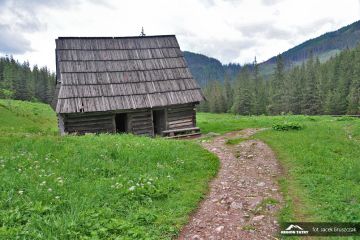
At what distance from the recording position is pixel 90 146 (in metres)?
12.4

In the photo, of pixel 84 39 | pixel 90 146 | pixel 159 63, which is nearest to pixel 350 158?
pixel 90 146

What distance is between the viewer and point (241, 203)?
27.7 feet

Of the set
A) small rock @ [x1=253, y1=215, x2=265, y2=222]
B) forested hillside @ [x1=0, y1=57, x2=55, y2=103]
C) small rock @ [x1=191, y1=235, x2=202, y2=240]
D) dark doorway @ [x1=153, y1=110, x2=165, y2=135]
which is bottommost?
small rock @ [x1=191, y1=235, x2=202, y2=240]

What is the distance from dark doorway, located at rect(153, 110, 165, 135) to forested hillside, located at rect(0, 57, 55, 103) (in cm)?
6814

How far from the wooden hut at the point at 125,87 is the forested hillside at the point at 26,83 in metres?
66.7

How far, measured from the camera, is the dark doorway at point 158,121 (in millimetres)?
23775

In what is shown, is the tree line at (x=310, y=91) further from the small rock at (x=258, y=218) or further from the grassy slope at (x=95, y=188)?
the small rock at (x=258, y=218)

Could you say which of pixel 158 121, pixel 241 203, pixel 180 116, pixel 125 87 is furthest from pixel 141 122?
pixel 241 203

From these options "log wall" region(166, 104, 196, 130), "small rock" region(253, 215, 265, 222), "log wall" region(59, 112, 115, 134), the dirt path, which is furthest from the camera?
"log wall" region(166, 104, 196, 130)

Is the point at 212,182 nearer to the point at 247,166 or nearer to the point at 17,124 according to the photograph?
the point at 247,166

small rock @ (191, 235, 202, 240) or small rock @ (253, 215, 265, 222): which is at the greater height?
small rock @ (253, 215, 265, 222)

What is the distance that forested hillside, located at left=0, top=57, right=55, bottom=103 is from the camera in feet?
283

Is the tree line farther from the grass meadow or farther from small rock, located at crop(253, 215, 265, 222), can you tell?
small rock, located at crop(253, 215, 265, 222)

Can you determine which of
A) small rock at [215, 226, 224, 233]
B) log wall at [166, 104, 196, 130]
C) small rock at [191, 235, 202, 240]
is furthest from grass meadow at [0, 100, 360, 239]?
log wall at [166, 104, 196, 130]
